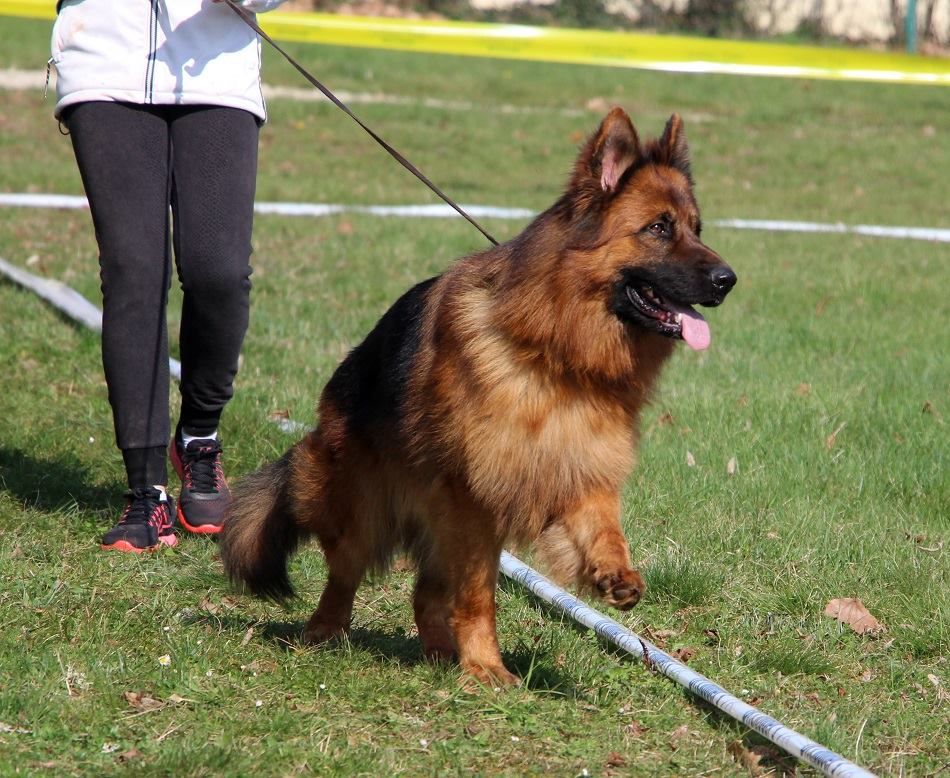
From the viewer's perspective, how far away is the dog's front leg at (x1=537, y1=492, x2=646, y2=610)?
3850mm

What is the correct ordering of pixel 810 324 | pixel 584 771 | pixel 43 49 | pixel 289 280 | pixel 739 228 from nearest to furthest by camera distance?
pixel 584 771
pixel 810 324
pixel 289 280
pixel 739 228
pixel 43 49

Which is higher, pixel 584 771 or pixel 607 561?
pixel 607 561

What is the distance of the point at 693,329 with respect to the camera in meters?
4.11

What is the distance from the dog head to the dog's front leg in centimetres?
60

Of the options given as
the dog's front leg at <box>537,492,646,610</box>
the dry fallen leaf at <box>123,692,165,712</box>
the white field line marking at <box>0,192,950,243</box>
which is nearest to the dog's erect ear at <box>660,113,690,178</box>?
the dog's front leg at <box>537,492,646,610</box>

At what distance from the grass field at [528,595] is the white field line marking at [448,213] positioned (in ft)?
1.32

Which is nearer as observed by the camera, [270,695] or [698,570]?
[270,695]

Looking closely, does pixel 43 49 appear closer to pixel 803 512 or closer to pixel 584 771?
pixel 803 512

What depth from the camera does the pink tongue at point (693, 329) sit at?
409cm

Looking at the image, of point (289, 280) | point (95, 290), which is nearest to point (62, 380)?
point (95, 290)

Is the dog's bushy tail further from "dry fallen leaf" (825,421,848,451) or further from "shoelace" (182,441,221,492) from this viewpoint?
"dry fallen leaf" (825,421,848,451)

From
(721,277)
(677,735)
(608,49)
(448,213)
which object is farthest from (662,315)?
(608,49)

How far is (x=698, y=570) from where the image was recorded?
514 cm

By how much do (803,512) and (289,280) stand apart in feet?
18.1
